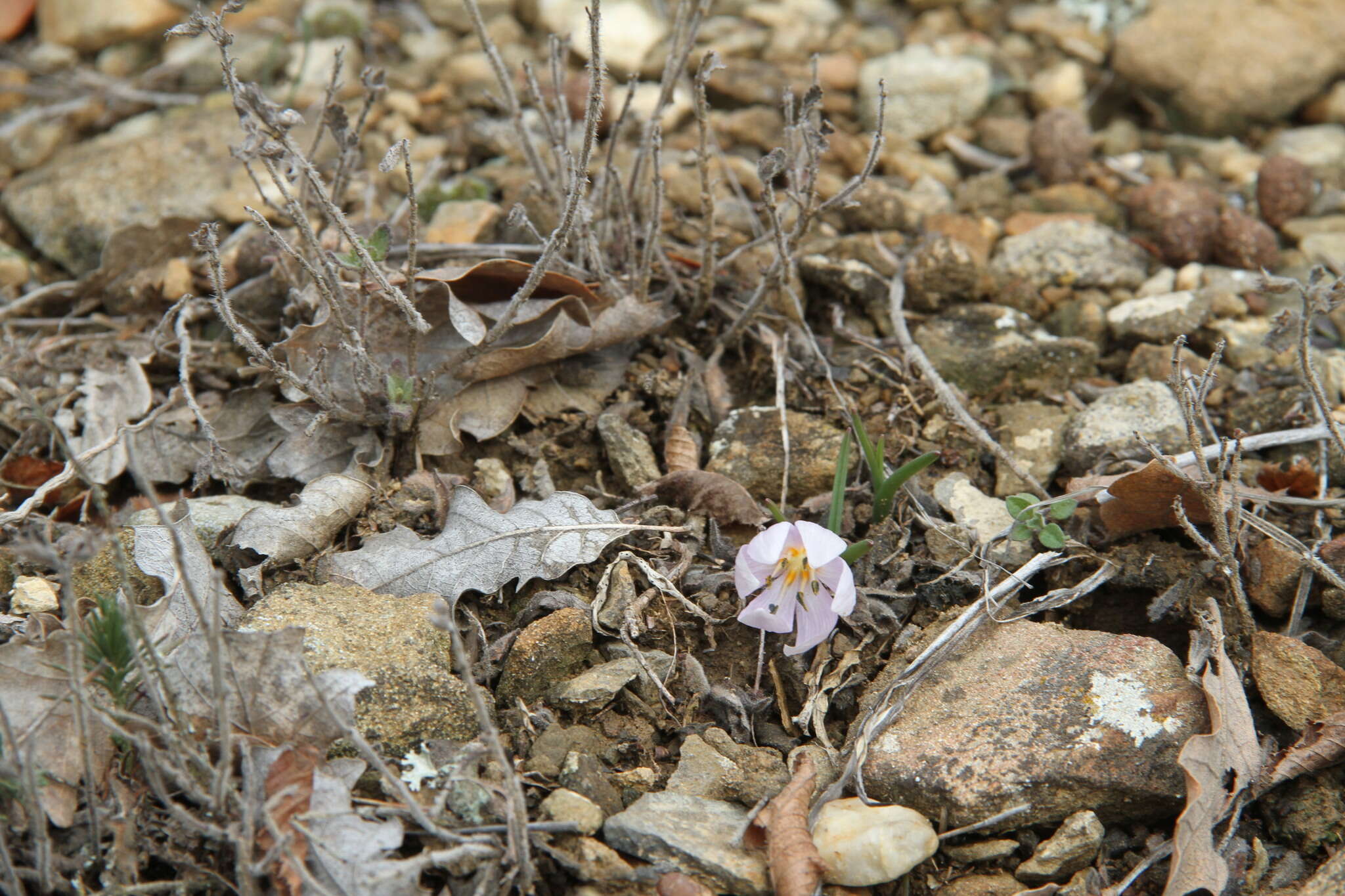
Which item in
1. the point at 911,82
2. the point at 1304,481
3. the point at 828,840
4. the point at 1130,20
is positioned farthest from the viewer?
the point at 1130,20

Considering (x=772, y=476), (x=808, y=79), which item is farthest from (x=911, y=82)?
(x=772, y=476)

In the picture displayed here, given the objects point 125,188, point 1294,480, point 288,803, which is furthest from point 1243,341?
point 125,188

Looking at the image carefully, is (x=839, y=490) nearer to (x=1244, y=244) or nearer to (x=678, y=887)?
(x=678, y=887)

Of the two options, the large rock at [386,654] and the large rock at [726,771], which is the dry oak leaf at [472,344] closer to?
the large rock at [386,654]

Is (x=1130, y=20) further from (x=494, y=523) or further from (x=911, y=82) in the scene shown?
(x=494, y=523)

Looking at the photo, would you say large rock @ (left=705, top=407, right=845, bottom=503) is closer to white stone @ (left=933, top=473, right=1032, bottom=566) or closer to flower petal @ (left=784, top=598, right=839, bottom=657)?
white stone @ (left=933, top=473, right=1032, bottom=566)
